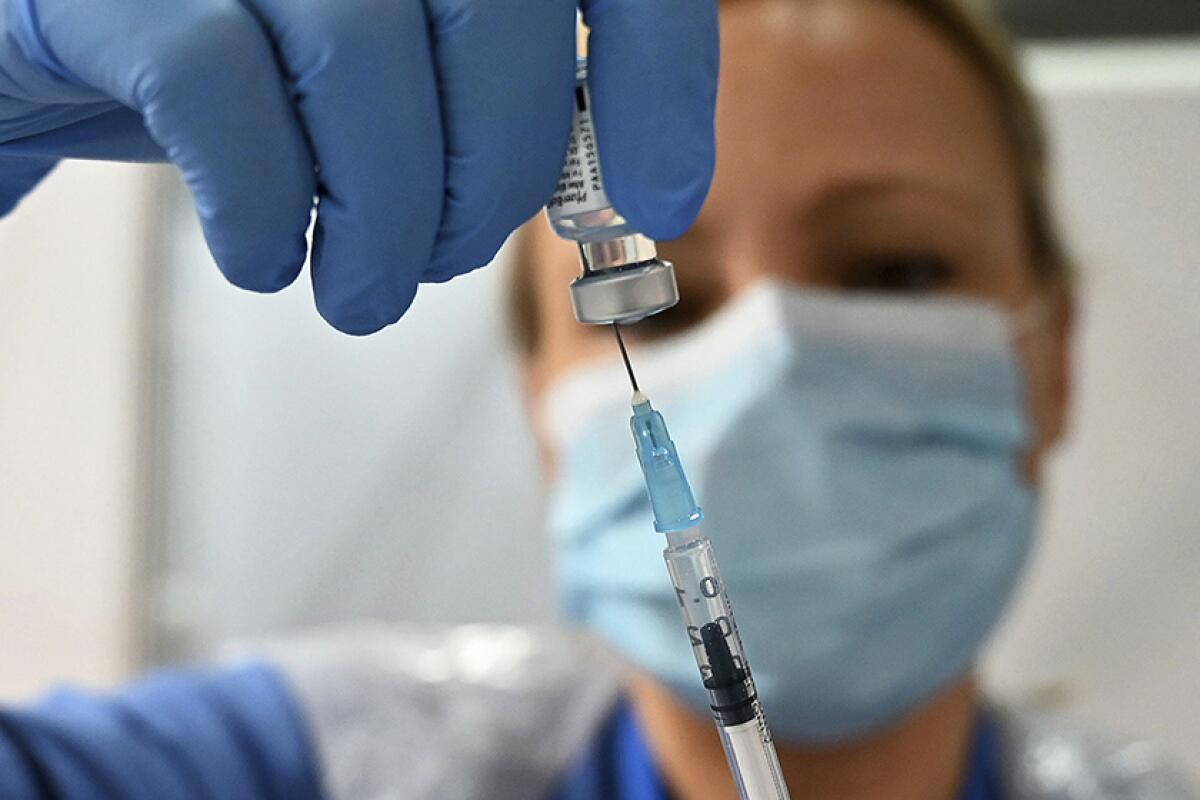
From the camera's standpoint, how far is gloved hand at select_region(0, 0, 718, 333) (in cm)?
49

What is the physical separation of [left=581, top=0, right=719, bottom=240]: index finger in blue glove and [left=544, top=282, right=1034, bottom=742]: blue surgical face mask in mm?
407

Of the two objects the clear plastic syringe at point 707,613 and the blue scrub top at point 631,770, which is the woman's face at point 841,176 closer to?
the blue scrub top at point 631,770

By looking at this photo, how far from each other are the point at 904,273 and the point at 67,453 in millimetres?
1174

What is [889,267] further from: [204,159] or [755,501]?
[204,159]

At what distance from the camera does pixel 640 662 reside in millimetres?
976

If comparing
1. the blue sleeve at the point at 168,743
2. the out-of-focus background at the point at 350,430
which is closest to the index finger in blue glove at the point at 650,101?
the blue sleeve at the point at 168,743

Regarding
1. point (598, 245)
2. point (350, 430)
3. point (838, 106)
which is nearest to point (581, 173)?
point (598, 245)

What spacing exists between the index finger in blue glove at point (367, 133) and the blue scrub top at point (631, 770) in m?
0.71

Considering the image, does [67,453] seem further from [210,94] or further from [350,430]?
[210,94]

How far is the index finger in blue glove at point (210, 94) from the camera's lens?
487mm

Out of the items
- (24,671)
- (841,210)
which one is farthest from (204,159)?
(24,671)

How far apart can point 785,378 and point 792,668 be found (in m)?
0.22

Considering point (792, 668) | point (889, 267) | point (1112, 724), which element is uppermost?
point (889, 267)

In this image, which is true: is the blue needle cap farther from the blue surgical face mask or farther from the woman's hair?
the woman's hair
